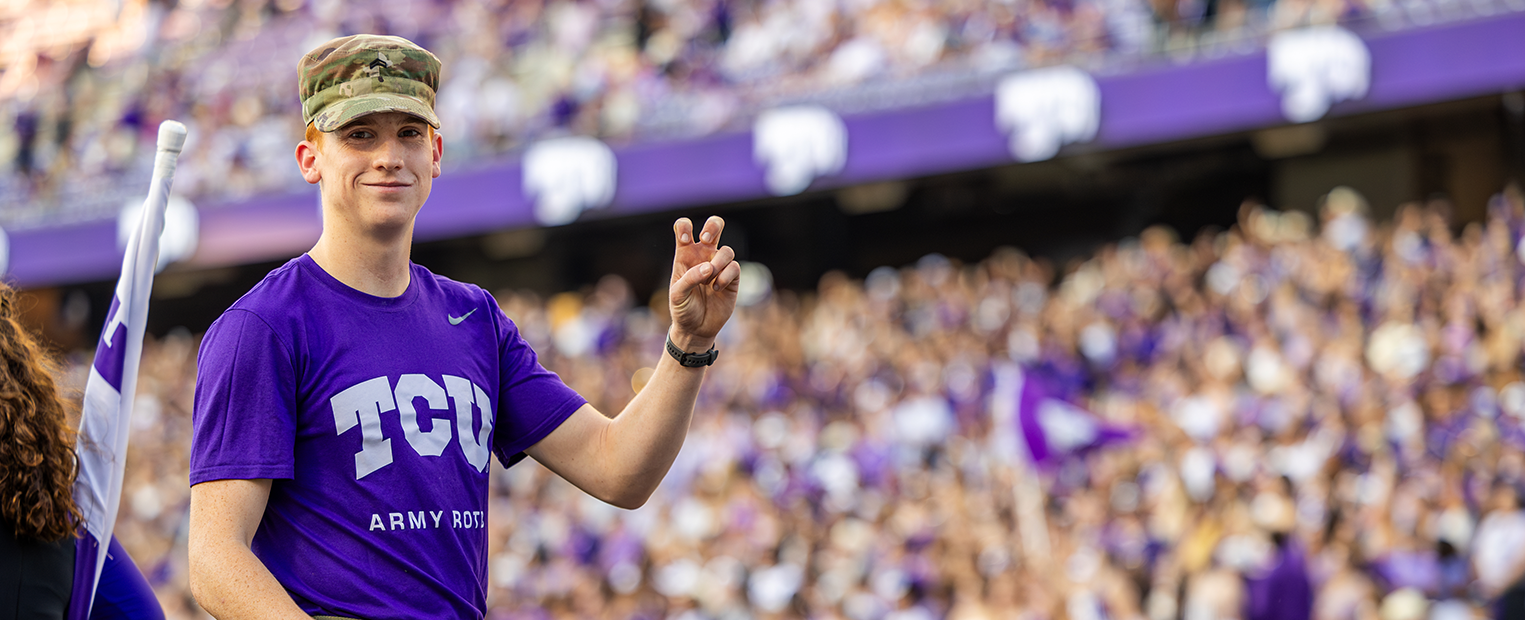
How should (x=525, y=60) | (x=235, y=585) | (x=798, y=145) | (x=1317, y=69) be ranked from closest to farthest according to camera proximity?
(x=235, y=585) → (x=1317, y=69) → (x=798, y=145) → (x=525, y=60)

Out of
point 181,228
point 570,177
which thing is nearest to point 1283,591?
point 570,177

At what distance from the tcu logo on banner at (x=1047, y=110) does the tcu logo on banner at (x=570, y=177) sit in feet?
14.6

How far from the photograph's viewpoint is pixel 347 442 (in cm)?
207

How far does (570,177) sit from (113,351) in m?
13.7

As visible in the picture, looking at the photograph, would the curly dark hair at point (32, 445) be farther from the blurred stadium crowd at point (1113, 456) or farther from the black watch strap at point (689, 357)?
the blurred stadium crowd at point (1113, 456)

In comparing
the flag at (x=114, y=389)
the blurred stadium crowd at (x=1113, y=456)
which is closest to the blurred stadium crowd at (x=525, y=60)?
the blurred stadium crowd at (x=1113, y=456)

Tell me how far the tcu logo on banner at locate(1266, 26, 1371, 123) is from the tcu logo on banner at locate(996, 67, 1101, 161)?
1592 millimetres

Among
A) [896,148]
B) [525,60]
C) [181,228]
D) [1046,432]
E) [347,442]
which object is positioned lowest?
[347,442]

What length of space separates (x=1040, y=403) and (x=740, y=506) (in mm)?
2695

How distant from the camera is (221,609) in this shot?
1.92 m

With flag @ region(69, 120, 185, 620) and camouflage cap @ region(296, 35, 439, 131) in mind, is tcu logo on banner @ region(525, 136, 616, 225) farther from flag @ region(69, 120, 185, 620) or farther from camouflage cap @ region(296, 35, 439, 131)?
camouflage cap @ region(296, 35, 439, 131)

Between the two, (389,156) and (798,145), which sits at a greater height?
(798,145)

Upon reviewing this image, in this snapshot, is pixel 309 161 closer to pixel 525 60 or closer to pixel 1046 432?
pixel 1046 432

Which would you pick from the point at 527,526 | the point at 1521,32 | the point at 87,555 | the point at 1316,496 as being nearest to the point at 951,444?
the point at 1316,496
